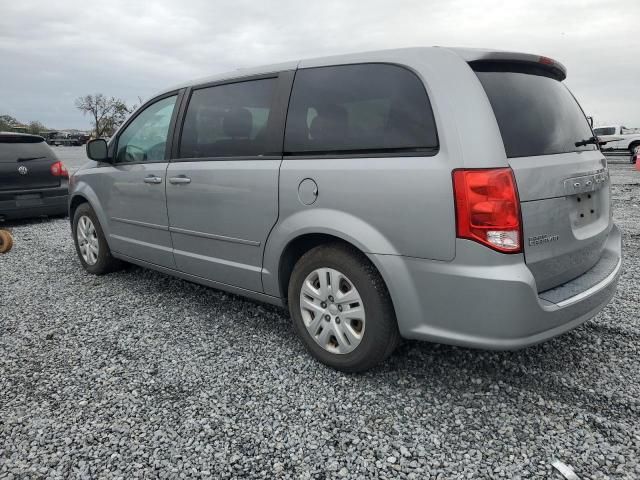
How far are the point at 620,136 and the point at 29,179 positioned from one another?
Result: 2609 centimetres

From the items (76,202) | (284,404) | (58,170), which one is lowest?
(284,404)

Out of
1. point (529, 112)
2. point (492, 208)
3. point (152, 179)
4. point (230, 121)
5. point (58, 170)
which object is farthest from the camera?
point (58, 170)

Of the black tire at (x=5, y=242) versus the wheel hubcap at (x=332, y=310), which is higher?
the wheel hubcap at (x=332, y=310)

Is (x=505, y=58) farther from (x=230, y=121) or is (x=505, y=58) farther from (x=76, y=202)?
(x=76, y=202)

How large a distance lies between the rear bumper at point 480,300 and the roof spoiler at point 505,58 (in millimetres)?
949

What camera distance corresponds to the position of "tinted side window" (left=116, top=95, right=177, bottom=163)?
400 centimetres

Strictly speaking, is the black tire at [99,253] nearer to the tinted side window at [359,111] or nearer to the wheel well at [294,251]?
the wheel well at [294,251]

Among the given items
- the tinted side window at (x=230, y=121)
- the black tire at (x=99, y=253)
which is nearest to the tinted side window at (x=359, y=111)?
the tinted side window at (x=230, y=121)

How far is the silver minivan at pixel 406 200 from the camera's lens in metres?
2.30

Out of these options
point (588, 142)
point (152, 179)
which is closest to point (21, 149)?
point (152, 179)

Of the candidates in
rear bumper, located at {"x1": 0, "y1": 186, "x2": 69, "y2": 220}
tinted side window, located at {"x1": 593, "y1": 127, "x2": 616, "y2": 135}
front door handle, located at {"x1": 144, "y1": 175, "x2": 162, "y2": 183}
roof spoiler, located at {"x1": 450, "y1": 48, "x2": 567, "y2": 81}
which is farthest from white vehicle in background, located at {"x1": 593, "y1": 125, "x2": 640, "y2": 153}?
front door handle, located at {"x1": 144, "y1": 175, "x2": 162, "y2": 183}

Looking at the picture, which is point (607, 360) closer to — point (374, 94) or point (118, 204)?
point (374, 94)

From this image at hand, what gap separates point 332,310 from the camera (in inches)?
112

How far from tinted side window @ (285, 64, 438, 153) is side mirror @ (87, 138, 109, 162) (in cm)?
225
